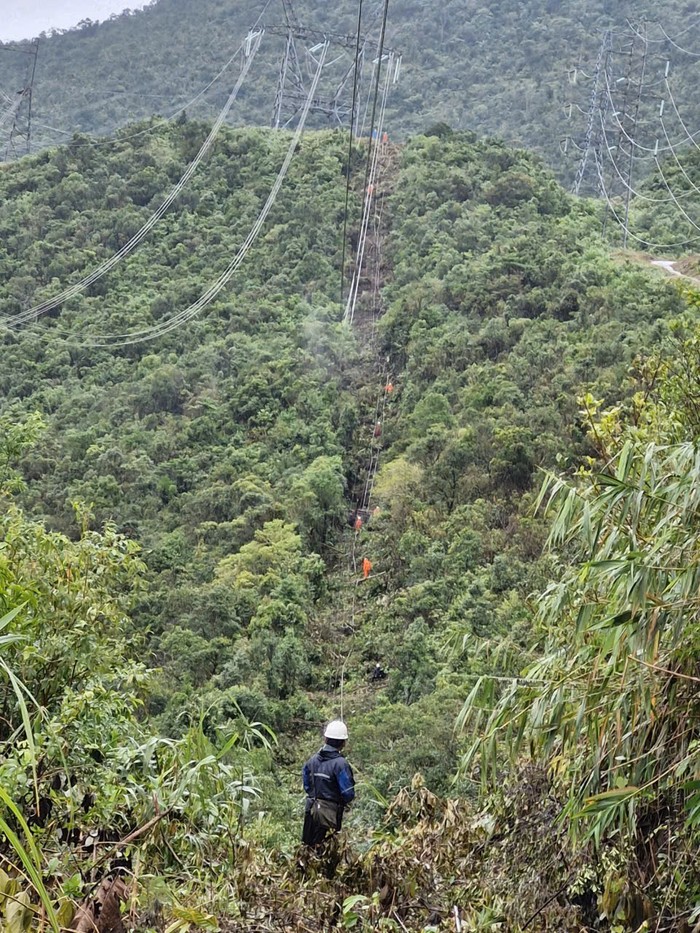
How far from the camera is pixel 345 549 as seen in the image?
57.0ft

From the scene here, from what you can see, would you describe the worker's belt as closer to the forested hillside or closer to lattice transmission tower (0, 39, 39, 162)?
lattice transmission tower (0, 39, 39, 162)

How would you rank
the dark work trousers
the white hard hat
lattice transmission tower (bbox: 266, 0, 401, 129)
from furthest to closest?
1. lattice transmission tower (bbox: 266, 0, 401, 129)
2. the white hard hat
3. the dark work trousers

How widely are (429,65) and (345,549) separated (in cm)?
4581

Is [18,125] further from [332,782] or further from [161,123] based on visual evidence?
[332,782]

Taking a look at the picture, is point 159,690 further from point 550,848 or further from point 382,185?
point 382,185

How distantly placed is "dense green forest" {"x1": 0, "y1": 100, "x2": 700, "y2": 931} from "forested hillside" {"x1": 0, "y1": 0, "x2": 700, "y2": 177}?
13.4 metres

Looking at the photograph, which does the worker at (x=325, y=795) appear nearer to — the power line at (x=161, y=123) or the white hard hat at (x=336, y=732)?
the white hard hat at (x=336, y=732)

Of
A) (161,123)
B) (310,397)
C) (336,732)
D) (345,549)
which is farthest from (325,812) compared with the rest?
(161,123)

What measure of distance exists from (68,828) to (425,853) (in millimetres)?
1356

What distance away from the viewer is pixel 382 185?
34.0 meters


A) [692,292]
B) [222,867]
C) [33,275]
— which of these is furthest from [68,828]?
[33,275]

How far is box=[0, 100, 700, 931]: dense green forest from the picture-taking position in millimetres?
3402

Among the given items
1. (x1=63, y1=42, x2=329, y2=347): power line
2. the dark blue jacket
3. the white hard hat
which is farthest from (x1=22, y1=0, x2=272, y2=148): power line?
the dark blue jacket

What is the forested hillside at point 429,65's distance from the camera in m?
47.9
